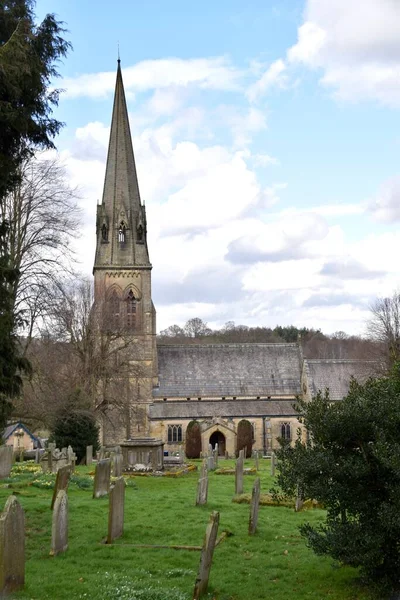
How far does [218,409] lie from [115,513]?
39.3 meters

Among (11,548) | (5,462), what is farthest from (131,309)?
(11,548)

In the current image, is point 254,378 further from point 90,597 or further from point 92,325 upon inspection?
point 90,597

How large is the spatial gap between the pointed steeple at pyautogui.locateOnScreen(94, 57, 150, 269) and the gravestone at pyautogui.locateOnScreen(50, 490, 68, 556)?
39269mm

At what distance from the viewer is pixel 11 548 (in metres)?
8.86

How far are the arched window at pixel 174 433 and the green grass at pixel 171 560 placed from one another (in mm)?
32738

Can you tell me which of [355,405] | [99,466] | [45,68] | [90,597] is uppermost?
[45,68]

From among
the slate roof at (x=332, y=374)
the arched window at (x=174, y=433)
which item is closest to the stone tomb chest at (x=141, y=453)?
the arched window at (x=174, y=433)

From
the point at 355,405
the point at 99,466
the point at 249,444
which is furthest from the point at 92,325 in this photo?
the point at 355,405

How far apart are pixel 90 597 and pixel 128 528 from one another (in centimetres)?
451

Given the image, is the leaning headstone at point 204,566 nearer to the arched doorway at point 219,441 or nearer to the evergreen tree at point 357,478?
Answer: the evergreen tree at point 357,478

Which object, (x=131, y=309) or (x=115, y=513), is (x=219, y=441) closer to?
(x=131, y=309)

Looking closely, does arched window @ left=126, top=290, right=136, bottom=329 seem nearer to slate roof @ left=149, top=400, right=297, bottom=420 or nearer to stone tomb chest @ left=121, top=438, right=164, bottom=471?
slate roof @ left=149, top=400, right=297, bottom=420

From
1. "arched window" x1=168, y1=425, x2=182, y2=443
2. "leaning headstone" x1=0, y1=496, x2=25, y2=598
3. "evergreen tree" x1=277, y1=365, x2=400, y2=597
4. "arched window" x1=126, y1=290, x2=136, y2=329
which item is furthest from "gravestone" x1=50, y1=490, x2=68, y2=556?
"arched window" x1=126, y1=290, x2=136, y2=329

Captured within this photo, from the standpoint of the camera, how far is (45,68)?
1281 centimetres
